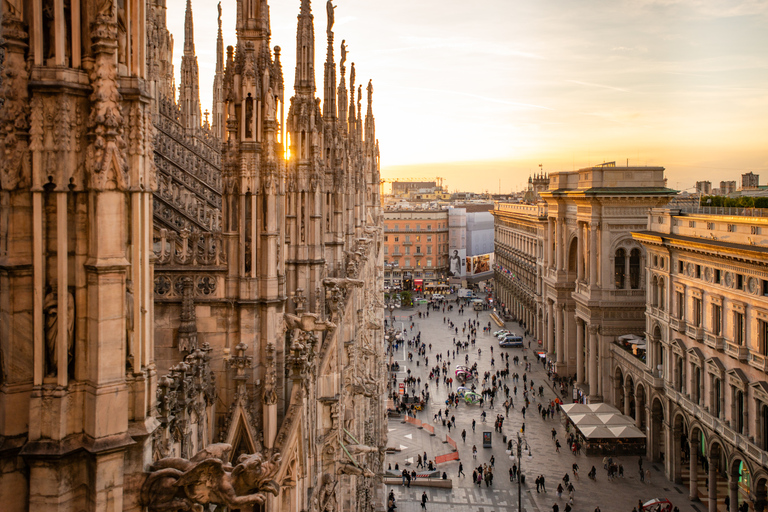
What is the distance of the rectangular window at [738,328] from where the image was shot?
29.2m

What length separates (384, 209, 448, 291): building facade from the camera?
4528 inches

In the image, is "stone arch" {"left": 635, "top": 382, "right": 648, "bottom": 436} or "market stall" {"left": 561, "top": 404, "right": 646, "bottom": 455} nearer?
"market stall" {"left": 561, "top": 404, "right": 646, "bottom": 455}

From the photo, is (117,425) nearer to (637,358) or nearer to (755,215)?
(755,215)

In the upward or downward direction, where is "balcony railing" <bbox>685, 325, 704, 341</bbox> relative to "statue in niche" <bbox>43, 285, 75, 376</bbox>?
downward

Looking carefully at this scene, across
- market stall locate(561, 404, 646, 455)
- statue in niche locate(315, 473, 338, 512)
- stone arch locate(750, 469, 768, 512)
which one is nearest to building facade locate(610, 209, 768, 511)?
stone arch locate(750, 469, 768, 512)

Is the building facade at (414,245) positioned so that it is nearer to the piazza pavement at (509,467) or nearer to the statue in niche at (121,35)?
the piazza pavement at (509,467)

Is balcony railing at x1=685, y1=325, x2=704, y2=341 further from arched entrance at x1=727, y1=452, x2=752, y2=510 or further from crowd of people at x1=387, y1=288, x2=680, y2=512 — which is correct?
crowd of people at x1=387, y1=288, x2=680, y2=512

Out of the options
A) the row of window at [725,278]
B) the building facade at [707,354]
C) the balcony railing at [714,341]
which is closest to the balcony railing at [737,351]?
the building facade at [707,354]

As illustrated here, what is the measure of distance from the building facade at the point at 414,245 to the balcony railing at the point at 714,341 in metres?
82.2

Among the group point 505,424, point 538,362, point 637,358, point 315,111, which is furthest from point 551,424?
point 315,111

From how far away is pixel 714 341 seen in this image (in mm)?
31453

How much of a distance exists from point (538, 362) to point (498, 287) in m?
38.6

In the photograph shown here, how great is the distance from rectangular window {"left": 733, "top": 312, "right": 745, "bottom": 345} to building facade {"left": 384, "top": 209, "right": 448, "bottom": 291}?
84.9 m

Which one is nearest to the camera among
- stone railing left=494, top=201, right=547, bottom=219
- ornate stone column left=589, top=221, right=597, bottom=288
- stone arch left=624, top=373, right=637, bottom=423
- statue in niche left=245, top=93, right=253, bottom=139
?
statue in niche left=245, top=93, right=253, bottom=139
